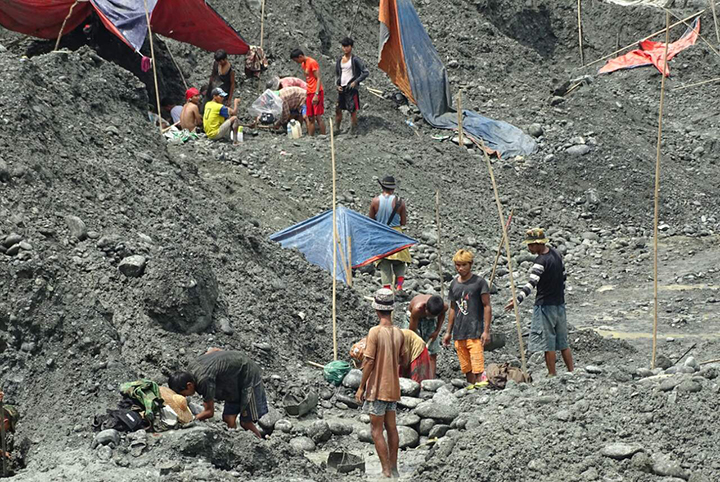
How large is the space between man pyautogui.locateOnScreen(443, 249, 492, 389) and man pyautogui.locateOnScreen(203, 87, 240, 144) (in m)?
7.10

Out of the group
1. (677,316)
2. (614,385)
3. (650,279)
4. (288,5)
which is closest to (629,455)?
(614,385)

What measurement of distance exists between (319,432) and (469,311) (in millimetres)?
1396

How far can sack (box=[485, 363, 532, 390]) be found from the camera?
8.95 metres

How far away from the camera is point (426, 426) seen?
8.52 metres

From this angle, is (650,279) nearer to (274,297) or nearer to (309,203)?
(309,203)

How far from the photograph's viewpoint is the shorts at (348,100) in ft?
52.6

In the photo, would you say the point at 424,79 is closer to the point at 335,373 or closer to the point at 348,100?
the point at 348,100

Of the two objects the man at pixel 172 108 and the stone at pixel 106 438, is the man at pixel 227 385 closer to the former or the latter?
the stone at pixel 106 438

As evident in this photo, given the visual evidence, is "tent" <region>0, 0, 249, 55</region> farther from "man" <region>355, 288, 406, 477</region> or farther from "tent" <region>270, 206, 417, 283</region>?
"man" <region>355, 288, 406, 477</region>

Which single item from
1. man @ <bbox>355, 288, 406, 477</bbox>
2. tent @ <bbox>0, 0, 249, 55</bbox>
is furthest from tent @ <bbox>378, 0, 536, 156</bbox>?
man @ <bbox>355, 288, 406, 477</bbox>

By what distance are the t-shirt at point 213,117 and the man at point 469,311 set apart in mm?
7153

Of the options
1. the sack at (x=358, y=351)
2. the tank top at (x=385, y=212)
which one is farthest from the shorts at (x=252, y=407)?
the tank top at (x=385, y=212)

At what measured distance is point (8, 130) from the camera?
34.3ft

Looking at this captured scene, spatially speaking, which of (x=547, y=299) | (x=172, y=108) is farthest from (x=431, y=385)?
(x=172, y=108)
